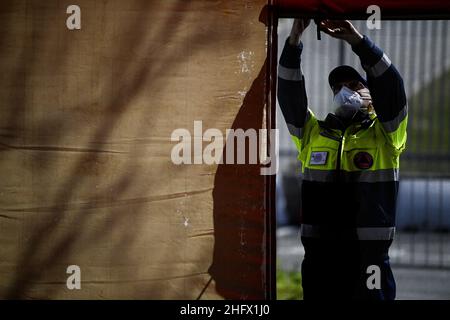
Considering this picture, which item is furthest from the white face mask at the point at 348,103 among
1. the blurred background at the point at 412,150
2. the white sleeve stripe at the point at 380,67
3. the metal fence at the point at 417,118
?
the metal fence at the point at 417,118

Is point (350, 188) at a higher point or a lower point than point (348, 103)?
lower

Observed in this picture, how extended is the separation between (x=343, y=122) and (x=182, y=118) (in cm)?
92

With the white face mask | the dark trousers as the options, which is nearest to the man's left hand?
the white face mask

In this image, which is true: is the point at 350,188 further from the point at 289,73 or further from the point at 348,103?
the point at 289,73

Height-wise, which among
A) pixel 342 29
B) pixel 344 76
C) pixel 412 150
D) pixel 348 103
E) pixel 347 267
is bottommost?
pixel 347 267

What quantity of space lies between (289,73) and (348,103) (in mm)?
338

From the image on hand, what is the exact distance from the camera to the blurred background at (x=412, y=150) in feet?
30.8

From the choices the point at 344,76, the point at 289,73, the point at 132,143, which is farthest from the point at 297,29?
the point at 132,143

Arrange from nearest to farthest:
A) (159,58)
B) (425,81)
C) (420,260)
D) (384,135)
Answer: (159,58) → (384,135) → (420,260) → (425,81)

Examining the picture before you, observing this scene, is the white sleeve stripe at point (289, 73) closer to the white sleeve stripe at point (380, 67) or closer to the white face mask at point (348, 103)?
the white face mask at point (348, 103)

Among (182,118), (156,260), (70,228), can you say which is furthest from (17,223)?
(182,118)

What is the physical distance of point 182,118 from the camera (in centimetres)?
383

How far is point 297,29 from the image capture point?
159 inches

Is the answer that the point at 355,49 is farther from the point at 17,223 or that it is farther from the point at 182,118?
the point at 17,223
